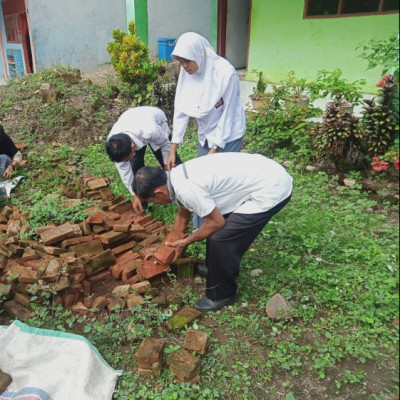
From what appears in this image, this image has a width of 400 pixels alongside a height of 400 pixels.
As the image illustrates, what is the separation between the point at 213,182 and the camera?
8.55 feet

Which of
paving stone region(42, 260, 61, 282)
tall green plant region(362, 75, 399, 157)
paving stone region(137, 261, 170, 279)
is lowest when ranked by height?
paving stone region(137, 261, 170, 279)

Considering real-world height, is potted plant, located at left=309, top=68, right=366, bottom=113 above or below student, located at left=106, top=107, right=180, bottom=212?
above

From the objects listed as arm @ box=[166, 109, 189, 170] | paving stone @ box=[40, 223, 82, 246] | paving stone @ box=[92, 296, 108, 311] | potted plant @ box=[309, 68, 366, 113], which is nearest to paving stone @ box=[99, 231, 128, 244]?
paving stone @ box=[40, 223, 82, 246]

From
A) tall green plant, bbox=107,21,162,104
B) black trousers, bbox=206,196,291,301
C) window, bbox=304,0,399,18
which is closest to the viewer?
black trousers, bbox=206,196,291,301

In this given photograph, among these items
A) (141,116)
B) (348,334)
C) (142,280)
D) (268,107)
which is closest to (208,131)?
(141,116)

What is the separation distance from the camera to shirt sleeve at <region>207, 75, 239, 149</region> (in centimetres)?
335

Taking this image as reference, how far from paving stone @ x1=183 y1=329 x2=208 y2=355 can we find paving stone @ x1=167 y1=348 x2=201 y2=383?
7 cm

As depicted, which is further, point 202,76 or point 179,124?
point 179,124

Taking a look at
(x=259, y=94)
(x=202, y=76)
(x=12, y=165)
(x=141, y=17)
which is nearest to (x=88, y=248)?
(x=202, y=76)

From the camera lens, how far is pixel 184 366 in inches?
93.2

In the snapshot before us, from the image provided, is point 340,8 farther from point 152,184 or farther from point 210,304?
point 210,304

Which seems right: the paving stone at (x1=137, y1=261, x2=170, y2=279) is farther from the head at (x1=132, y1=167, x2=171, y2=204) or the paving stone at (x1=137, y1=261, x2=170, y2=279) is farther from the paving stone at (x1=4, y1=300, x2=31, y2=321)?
the paving stone at (x1=4, y1=300, x2=31, y2=321)

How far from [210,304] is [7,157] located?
376cm

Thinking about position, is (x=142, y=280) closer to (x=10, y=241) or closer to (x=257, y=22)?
(x=10, y=241)
